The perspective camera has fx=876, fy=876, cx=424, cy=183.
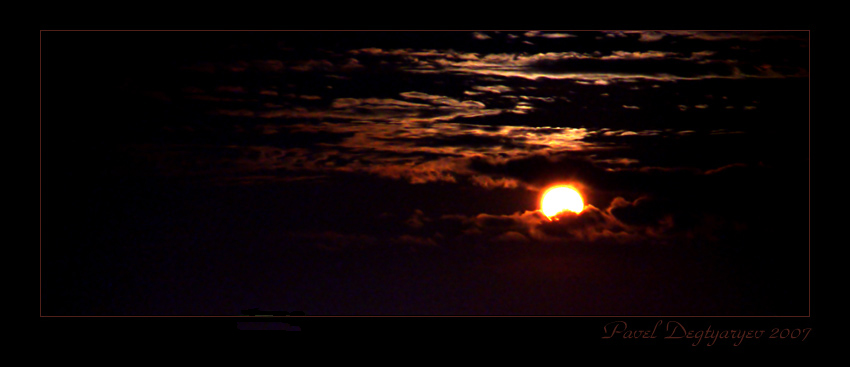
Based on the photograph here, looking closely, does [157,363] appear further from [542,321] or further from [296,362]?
[542,321]

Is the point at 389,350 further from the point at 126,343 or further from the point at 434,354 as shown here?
the point at 126,343

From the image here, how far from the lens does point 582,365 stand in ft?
27.3

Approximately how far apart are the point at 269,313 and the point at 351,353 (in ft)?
3.29

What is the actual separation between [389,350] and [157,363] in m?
2.20

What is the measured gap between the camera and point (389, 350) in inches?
332

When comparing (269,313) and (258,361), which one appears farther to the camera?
(269,313)

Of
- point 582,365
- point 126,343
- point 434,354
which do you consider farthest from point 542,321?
point 126,343

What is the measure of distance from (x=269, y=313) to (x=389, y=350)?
1.31 m
